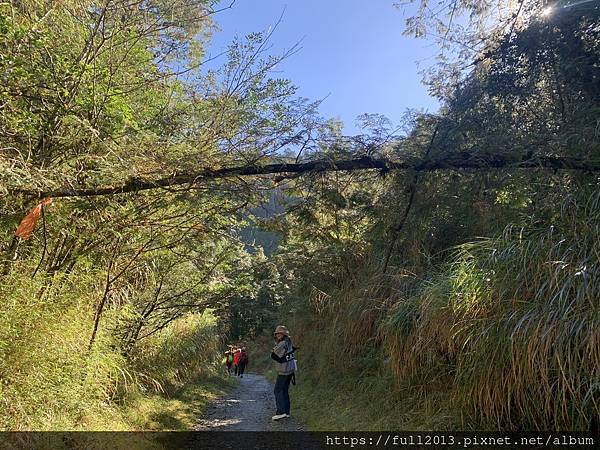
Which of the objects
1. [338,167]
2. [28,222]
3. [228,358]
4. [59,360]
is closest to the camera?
[28,222]

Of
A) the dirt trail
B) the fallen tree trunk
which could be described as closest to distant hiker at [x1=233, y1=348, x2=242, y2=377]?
the dirt trail

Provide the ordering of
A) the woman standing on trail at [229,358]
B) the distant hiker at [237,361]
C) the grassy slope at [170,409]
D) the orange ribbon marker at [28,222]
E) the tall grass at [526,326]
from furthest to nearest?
the distant hiker at [237,361] → the woman standing on trail at [229,358] → the grassy slope at [170,409] → the orange ribbon marker at [28,222] → the tall grass at [526,326]

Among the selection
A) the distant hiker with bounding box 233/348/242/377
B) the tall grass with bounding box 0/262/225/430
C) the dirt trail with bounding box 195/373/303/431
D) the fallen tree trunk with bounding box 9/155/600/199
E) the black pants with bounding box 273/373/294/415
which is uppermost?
the fallen tree trunk with bounding box 9/155/600/199

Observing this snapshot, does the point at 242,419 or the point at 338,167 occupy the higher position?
the point at 338,167

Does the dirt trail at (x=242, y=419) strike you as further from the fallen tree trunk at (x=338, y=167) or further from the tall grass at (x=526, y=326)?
the fallen tree trunk at (x=338, y=167)

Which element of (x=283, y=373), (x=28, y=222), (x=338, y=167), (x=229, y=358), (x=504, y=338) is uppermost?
(x=338, y=167)

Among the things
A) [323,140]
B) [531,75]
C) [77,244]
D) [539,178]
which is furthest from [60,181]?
[531,75]

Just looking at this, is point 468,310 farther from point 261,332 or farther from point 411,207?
point 261,332

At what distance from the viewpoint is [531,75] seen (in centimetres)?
534

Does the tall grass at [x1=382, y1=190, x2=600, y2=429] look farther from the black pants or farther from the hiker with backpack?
the hiker with backpack

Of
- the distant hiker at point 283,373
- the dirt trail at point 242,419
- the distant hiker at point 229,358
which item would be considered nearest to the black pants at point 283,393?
the distant hiker at point 283,373

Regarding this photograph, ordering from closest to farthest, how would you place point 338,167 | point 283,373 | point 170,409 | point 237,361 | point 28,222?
point 28,222, point 338,167, point 283,373, point 170,409, point 237,361

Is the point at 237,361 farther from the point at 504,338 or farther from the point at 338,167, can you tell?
the point at 504,338

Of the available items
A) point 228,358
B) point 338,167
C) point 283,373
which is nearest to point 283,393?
point 283,373
